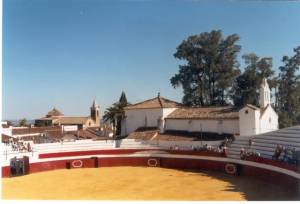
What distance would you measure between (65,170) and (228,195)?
38.5 feet

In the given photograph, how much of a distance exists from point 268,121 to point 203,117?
4238 mm

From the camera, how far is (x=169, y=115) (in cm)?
2934

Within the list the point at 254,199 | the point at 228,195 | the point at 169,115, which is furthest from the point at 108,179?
the point at 169,115

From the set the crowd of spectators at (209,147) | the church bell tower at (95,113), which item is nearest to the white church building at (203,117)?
the crowd of spectators at (209,147)

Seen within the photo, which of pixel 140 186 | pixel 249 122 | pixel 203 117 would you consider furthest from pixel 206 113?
pixel 140 186

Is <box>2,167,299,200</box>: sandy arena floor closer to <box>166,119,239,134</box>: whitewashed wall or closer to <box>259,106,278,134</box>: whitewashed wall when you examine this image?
<box>166,119,239,134</box>: whitewashed wall

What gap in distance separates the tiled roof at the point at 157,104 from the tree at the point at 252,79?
18.9 feet

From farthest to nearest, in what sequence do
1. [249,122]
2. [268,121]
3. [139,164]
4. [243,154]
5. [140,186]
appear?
[268,121] → [139,164] → [249,122] → [243,154] → [140,186]

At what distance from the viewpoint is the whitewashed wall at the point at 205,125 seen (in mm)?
24688

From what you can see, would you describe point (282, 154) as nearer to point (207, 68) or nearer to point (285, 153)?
point (285, 153)

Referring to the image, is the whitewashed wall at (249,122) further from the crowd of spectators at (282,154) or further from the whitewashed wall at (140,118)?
the whitewashed wall at (140,118)

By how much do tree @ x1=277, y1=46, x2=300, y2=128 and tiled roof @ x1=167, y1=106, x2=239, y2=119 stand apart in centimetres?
657

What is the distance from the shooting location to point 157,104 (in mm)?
30266

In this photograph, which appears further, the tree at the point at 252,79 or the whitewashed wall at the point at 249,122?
the tree at the point at 252,79
